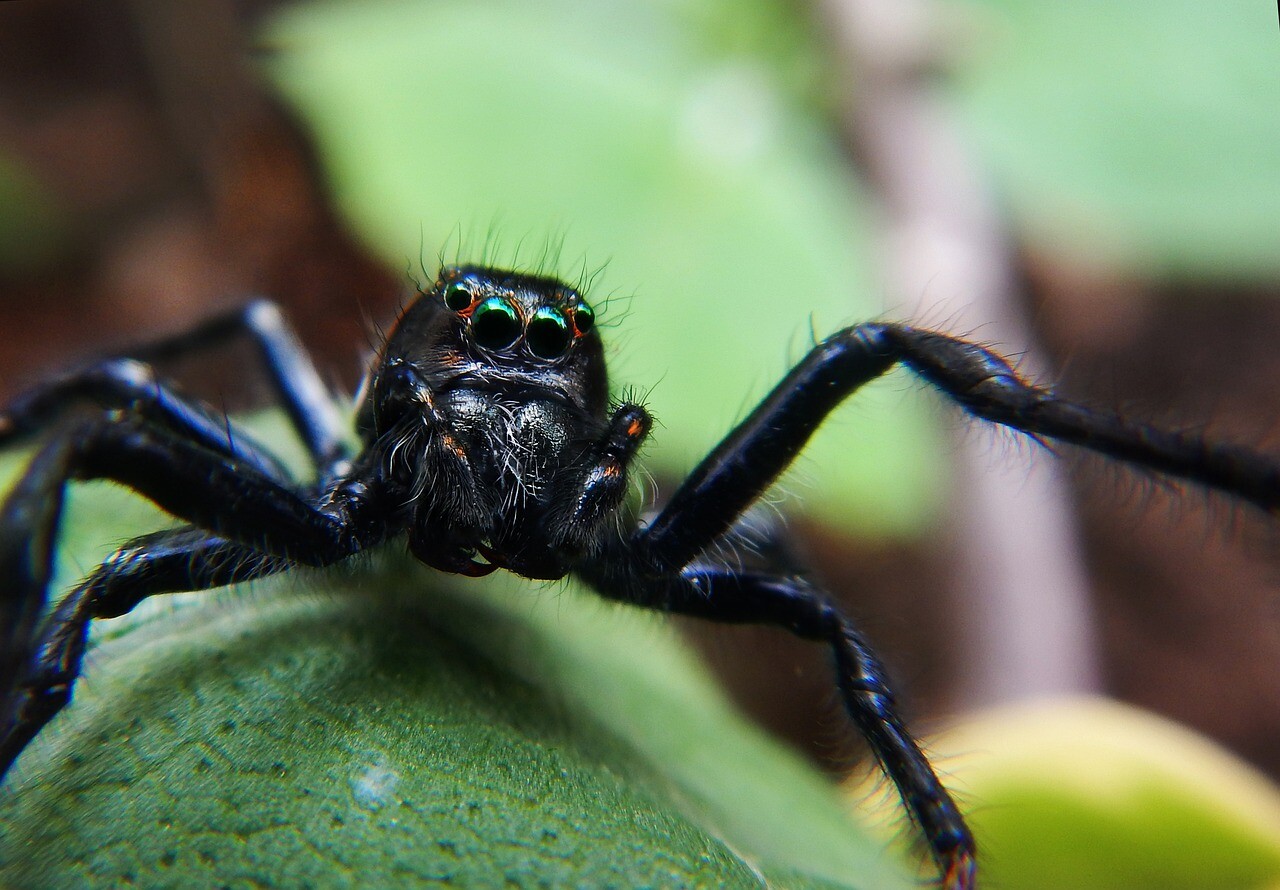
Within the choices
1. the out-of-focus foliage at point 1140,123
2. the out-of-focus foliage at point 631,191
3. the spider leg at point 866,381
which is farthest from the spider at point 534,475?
the out-of-focus foliage at point 1140,123

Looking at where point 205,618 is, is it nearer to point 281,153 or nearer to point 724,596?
point 724,596

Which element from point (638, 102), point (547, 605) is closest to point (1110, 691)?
point (547, 605)

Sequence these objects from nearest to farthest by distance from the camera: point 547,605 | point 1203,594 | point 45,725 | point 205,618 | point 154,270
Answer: point 45,725 → point 205,618 → point 547,605 → point 1203,594 → point 154,270

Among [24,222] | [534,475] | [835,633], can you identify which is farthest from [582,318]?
[24,222]

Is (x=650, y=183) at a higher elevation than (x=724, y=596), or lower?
higher

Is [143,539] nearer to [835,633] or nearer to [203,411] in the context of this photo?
[203,411]

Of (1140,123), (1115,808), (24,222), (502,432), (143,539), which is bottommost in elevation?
(24,222)
